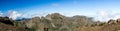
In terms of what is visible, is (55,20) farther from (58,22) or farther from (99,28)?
(99,28)

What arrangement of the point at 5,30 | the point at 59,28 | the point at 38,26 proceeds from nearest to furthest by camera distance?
the point at 5,30 < the point at 38,26 < the point at 59,28

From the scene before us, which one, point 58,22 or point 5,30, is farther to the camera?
point 58,22

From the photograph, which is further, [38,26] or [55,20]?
[55,20]

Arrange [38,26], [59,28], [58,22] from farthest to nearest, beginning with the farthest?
1. [58,22]
2. [59,28]
3. [38,26]

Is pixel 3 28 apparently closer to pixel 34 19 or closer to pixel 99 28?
pixel 34 19

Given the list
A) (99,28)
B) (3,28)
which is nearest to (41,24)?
(99,28)

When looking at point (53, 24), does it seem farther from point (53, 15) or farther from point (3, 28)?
point (3, 28)

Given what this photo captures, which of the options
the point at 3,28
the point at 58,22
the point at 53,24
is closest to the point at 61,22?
the point at 58,22

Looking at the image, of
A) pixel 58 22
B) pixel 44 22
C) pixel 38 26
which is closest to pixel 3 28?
pixel 38 26

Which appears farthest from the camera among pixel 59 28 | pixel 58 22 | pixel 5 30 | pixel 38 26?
pixel 58 22
